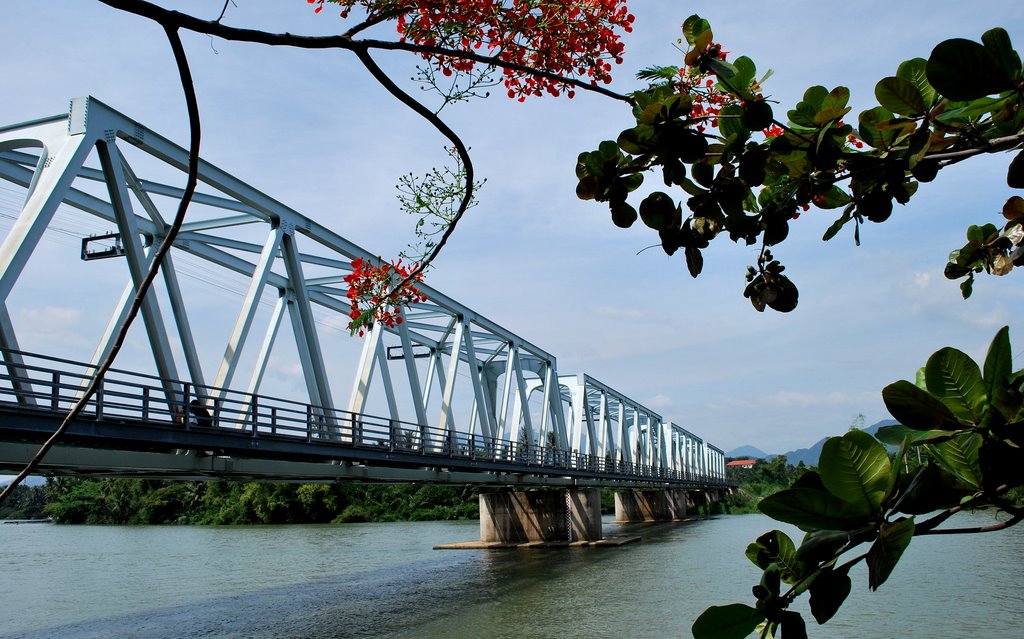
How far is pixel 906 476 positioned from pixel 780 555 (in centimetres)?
25

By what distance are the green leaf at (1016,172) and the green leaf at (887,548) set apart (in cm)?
85

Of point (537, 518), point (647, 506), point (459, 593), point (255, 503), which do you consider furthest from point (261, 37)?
point (255, 503)

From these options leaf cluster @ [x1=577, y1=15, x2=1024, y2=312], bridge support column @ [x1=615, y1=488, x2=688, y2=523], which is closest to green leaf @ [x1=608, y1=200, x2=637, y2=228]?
leaf cluster @ [x1=577, y1=15, x2=1024, y2=312]

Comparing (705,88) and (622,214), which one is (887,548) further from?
(705,88)

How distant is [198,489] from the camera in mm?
71125

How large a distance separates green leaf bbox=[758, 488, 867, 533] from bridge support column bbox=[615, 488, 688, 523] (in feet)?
209

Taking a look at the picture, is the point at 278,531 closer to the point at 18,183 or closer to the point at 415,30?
the point at 18,183

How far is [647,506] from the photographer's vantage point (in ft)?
210

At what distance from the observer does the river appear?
1564 cm

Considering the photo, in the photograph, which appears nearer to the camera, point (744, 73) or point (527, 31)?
point (744, 73)

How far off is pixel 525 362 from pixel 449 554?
13.1m

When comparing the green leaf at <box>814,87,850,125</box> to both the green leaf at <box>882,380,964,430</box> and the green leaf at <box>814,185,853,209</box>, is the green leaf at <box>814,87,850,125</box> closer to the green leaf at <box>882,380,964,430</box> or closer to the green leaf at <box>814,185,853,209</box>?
the green leaf at <box>814,185,853,209</box>

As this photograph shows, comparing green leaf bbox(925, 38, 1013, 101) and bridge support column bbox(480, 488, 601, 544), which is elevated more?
bridge support column bbox(480, 488, 601, 544)

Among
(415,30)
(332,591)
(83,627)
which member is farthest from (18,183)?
(415,30)
